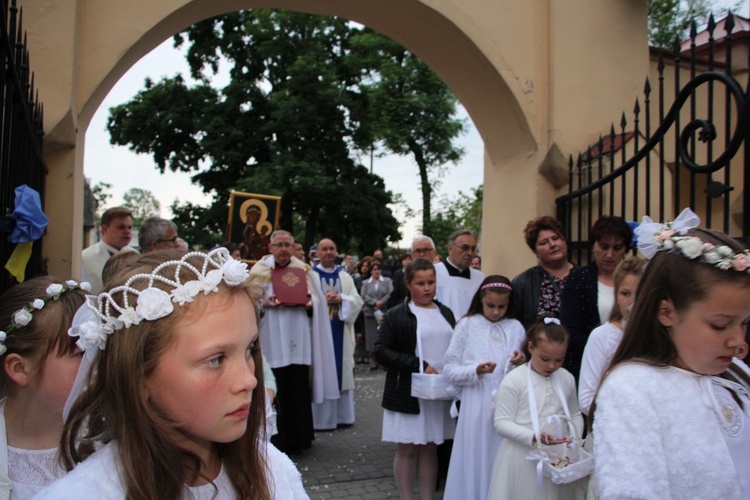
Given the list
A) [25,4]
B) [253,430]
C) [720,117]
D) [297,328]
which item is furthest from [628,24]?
[253,430]

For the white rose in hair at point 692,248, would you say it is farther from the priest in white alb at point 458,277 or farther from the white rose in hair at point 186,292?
the priest in white alb at point 458,277

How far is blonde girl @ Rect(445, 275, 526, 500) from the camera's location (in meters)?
3.91

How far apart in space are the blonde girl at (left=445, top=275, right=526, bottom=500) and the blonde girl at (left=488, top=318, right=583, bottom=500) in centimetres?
33

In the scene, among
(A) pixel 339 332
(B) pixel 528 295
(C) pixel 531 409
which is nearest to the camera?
(C) pixel 531 409

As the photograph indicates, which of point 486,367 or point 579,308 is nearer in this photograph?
point 579,308

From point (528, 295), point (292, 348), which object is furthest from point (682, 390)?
point (292, 348)

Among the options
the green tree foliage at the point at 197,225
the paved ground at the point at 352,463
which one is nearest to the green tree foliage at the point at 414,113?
the green tree foliage at the point at 197,225

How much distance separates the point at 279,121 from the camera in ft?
79.3

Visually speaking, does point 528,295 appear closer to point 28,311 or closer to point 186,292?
point 28,311

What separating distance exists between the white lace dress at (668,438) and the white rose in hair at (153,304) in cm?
128

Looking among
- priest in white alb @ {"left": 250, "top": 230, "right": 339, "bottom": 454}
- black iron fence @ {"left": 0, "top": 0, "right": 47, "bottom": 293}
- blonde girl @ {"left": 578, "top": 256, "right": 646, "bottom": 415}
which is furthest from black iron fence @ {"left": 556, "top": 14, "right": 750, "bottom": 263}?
black iron fence @ {"left": 0, "top": 0, "right": 47, "bottom": 293}

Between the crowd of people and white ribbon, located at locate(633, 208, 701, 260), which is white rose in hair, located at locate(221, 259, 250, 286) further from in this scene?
white ribbon, located at locate(633, 208, 701, 260)

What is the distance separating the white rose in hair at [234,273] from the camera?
134 cm

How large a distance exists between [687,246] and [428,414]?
111 inches
